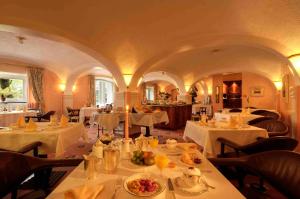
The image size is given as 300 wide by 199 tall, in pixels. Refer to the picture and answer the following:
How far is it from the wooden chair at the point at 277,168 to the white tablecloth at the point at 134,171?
0.42 meters

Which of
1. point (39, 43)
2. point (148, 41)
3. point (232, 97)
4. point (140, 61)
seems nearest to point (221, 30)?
point (148, 41)

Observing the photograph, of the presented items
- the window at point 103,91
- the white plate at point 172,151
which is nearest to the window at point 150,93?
the window at point 103,91

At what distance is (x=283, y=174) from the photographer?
4.65 feet

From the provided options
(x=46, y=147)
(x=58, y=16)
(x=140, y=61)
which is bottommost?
(x=46, y=147)

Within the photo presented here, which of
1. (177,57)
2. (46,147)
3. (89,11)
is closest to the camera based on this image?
(46,147)

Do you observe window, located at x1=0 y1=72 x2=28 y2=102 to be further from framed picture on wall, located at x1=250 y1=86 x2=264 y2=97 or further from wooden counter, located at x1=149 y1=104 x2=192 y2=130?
framed picture on wall, located at x1=250 y1=86 x2=264 y2=97

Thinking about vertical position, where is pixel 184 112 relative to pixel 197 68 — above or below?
below

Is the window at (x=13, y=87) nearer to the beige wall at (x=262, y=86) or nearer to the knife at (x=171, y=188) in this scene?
the knife at (x=171, y=188)

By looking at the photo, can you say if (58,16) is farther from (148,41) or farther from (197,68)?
(197,68)

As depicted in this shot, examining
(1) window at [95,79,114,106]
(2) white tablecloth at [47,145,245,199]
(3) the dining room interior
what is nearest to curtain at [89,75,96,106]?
(1) window at [95,79,114,106]

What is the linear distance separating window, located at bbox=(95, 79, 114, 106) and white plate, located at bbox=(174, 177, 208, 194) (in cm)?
1157

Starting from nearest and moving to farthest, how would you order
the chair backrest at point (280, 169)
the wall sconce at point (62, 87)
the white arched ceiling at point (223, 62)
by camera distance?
1. the chair backrest at point (280, 169)
2. the white arched ceiling at point (223, 62)
3. the wall sconce at point (62, 87)

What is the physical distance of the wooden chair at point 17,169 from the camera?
146cm

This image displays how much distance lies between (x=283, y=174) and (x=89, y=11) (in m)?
3.72
